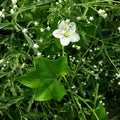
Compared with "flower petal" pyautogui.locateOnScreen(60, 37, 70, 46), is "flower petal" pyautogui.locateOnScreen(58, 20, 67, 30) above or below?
above

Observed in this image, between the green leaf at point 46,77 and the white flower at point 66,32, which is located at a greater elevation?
the white flower at point 66,32

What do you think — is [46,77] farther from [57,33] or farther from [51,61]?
[57,33]

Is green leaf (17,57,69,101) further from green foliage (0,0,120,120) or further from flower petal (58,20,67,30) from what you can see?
flower petal (58,20,67,30)

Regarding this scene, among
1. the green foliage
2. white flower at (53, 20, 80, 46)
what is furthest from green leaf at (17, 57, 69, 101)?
white flower at (53, 20, 80, 46)

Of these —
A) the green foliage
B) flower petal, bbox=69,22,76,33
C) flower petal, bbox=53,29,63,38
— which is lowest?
the green foliage

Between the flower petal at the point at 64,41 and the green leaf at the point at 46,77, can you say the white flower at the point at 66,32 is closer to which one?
the flower petal at the point at 64,41

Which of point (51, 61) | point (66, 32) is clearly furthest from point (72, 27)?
point (51, 61)

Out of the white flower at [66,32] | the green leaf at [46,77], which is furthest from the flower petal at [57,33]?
the green leaf at [46,77]
